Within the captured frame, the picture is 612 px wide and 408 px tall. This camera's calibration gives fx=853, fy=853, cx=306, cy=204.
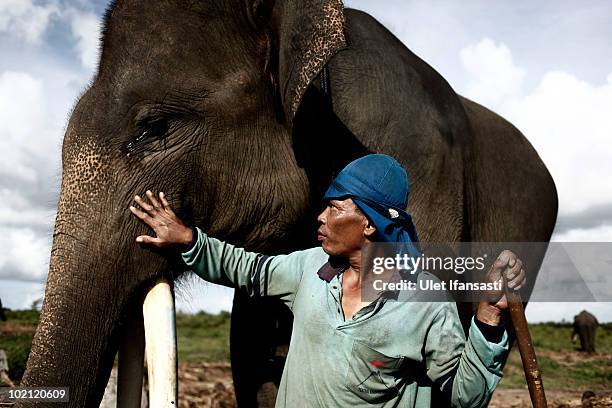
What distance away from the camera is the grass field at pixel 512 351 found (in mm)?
13431

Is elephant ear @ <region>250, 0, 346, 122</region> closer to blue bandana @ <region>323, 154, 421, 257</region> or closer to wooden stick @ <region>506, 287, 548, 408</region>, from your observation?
blue bandana @ <region>323, 154, 421, 257</region>

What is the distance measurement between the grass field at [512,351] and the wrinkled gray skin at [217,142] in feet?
21.6

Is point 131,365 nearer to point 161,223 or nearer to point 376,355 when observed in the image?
point 161,223

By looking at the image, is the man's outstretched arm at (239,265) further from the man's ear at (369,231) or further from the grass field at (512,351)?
the grass field at (512,351)

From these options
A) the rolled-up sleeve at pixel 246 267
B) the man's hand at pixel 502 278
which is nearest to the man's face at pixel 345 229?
the rolled-up sleeve at pixel 246 267

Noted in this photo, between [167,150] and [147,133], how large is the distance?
0.36 feet

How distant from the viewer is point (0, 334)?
13.6m

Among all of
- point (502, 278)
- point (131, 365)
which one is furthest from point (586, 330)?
point (502, 278)

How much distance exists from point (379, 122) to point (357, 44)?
19.7 inches

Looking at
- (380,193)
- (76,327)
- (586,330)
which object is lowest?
(76,327)

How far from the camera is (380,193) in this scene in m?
2.63

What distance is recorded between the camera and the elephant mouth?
317 cm

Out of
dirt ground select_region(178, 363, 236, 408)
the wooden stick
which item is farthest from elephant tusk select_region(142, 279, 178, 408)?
dirt ground select_region(178, 363, 236, 408)

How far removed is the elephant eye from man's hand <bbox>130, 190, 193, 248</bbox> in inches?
10.0
